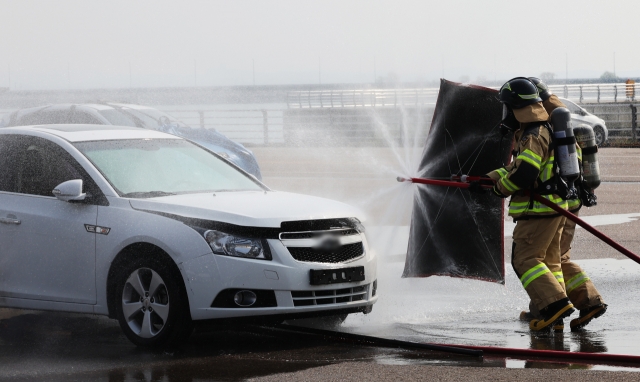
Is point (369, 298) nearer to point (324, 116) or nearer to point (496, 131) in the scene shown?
point (496, 131)

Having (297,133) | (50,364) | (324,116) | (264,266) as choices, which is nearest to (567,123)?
(264,266)

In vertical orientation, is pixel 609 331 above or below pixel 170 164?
below

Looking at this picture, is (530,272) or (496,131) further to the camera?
(496,131)

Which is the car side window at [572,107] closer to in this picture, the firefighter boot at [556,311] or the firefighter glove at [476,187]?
the firefighter glove at [476,187]

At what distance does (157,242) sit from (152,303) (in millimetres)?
387

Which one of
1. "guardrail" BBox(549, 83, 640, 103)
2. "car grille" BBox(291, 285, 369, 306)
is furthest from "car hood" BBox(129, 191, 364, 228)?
"guardrail" BBox(549, 83, 640, 103)

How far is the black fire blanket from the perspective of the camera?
7.75 metres

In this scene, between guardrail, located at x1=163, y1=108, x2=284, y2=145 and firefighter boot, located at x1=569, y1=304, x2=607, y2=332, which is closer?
firefighter boot, located at x1=569, y1=304, x2=607, y2=332

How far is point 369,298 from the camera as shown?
22.6ft

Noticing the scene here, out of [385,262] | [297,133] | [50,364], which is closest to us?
[50,364]

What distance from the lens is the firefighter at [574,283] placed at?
710cm

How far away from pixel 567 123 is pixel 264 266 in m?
2.28

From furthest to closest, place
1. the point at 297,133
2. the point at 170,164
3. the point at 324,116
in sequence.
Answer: the point at 297,133 < the point at 324,116 < the point at 170,164

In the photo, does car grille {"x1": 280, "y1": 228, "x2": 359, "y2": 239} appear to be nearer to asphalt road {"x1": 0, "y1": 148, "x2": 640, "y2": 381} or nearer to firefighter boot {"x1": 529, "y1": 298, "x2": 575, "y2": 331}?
asphalt road {"x1": 0, "y1": 148, "x2": 640, "y2": 381}
